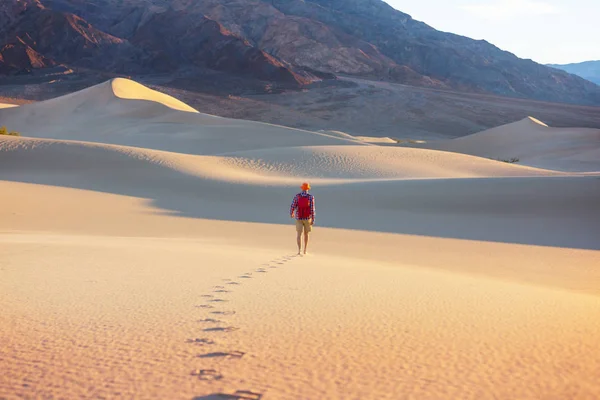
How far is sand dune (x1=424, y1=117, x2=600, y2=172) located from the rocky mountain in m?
52.2

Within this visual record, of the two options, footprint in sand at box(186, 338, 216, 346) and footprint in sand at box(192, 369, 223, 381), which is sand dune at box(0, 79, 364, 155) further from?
footprint in sand at box(192, 369, 223, 381)

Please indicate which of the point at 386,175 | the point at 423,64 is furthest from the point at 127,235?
the point at 423,64

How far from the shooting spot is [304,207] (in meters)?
10.7

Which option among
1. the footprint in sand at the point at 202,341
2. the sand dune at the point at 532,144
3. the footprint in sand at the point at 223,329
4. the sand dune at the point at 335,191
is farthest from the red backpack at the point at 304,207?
the sand dune at the point at 532,144

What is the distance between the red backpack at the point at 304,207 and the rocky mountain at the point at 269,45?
313 ft

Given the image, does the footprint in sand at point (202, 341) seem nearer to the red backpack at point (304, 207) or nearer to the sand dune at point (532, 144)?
the red backpack at point (304, 207)

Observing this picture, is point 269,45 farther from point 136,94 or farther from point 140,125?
point 140,125

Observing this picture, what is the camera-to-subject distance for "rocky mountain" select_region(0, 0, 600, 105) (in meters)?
110

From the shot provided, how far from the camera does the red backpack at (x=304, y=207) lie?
1065 cm

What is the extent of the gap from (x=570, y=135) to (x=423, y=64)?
90.9 m

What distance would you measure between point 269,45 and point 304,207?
125098 mm

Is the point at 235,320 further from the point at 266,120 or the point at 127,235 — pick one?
the point at 266,120

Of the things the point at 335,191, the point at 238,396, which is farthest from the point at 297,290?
the point at 335,191

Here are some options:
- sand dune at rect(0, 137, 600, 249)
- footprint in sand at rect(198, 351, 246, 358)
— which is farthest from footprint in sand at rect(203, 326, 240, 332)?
sand dune at rect(0, 137, 600, 249)
